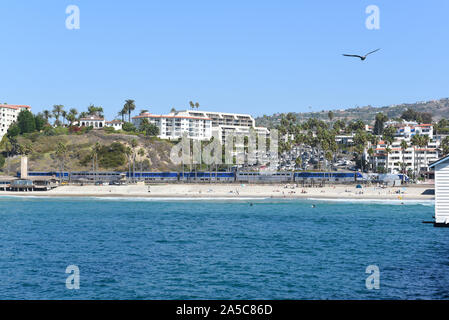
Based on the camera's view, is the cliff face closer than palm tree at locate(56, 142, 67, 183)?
No

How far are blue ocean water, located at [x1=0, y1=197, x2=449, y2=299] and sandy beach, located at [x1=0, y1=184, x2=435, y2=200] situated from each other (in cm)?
2822

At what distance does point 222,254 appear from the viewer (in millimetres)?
50938

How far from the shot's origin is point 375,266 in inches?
1726

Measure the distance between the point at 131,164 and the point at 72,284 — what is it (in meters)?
156

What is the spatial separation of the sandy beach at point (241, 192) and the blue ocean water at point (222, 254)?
92.6ft

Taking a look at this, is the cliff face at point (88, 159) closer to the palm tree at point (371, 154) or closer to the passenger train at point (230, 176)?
the passenger train at point (230, 176)

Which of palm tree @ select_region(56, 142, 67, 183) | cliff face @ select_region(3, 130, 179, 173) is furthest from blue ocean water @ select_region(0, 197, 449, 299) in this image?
cliff face @ select_region(3, 130, 179, 173)

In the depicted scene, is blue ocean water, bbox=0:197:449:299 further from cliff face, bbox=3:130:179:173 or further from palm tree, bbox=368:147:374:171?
cliff face, bbox=3:130:179:173

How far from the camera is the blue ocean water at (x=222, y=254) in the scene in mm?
36719

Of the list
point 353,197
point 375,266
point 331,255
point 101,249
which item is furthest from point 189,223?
point 353,197

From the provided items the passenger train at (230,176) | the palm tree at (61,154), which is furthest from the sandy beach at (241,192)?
the palm tree at (61,154)

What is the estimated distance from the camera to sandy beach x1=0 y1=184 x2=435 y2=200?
12244 centimetres

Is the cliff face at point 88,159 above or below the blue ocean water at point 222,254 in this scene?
above
